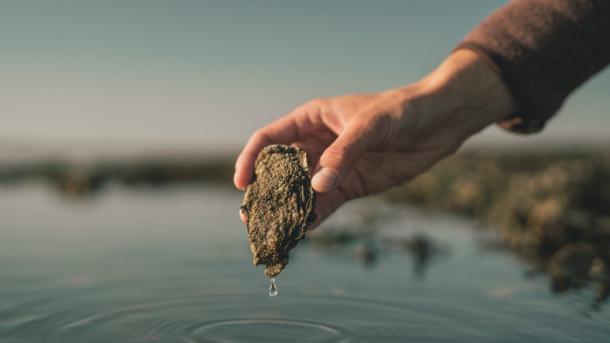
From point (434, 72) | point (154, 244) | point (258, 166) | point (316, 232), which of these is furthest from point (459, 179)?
point (258, 166)

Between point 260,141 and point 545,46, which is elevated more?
point 545,46

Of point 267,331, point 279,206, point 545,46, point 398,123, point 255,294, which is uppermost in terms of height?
point 545,46

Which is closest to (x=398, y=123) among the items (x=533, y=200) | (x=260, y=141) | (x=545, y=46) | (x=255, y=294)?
(x=260, y=141)

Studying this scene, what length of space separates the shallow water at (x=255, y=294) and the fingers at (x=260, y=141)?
97 centimetres

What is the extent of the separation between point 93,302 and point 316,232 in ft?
11.8

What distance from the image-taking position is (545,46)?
160 inches

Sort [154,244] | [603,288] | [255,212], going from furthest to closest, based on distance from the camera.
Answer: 1. [154,244]
2. [603,288]
3. [255,212]

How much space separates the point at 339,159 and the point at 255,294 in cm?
198

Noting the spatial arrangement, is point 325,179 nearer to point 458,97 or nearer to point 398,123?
point 398,123

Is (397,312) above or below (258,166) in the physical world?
below

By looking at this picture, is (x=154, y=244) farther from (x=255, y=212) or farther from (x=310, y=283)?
(x=255, y=212)

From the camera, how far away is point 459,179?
11.8m

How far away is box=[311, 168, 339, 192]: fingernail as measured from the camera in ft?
10.0

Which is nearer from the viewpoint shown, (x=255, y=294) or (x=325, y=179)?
(x=325, y=179)
